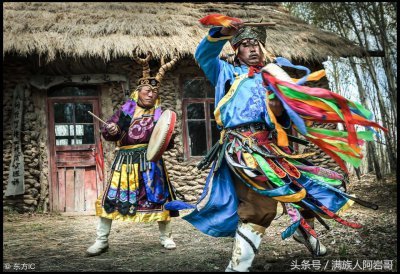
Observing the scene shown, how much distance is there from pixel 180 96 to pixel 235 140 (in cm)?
448

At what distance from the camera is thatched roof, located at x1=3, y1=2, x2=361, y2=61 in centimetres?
610

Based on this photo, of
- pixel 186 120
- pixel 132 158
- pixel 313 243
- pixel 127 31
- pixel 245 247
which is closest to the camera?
pixel 245 247

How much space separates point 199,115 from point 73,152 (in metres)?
2.18

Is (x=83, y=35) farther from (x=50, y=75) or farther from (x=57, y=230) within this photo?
(x=57, y=230)

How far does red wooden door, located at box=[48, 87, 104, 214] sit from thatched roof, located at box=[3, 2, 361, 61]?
2.81 ft

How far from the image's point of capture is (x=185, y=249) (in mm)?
3568

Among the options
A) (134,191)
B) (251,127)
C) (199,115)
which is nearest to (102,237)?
(134,191)

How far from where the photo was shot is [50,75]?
650 cm

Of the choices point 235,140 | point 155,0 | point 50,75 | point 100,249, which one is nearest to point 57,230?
point 100,249

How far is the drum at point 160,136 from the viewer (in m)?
3.39

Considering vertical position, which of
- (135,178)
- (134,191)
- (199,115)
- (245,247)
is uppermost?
(199,115)

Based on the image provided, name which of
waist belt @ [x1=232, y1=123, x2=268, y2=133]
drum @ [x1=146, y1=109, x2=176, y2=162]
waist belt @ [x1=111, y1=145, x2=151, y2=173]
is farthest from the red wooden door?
waist belt @ [x1=232, y1=123, x2=268, y2=133]

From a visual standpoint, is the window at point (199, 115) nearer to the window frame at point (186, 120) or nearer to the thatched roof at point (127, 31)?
the window frame at point (186, 120)

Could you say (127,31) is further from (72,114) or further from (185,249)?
(185,249)
